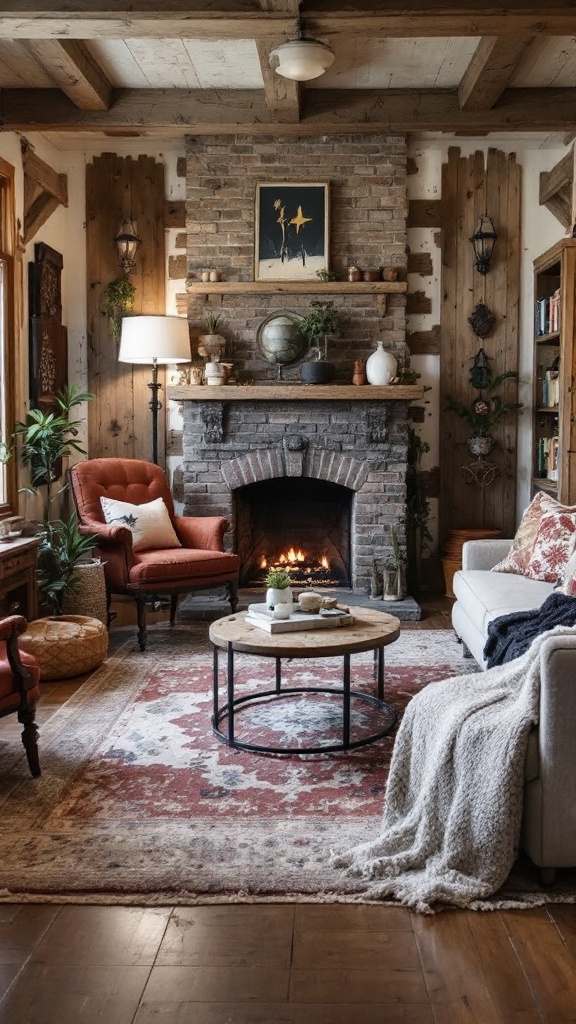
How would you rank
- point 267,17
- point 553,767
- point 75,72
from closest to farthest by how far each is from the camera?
1. point 553,767
2. point 267,17
3. point 75,72

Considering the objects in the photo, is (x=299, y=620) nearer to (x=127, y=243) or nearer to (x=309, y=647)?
(x=309, y=647)

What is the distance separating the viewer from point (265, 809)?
2.79 meters

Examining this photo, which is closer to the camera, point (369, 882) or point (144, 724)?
point (369, 882)

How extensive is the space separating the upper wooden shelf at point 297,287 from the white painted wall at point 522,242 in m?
0.35

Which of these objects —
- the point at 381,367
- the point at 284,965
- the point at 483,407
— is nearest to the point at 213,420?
the point at 381,367

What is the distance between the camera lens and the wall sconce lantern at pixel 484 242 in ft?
20.1

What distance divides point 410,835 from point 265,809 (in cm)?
53

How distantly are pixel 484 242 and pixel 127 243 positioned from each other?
2.38 meters

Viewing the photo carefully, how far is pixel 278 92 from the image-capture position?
5.11m

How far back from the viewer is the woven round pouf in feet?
13.8

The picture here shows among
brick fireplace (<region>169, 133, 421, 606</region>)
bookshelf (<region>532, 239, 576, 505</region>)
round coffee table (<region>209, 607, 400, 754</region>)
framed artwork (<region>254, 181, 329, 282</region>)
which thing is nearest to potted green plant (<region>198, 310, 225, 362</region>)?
brick fireplace (<region>169, 133, 421, 606</region>)

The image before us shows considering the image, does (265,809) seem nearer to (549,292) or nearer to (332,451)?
(332,451)

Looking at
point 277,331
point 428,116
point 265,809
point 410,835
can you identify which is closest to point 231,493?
point 277,331

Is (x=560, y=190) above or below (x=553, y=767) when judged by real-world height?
above
